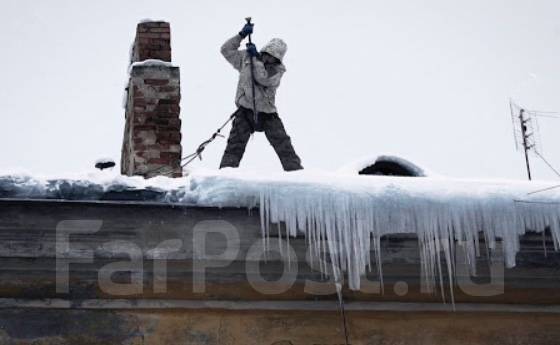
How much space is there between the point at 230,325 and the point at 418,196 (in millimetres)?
1278

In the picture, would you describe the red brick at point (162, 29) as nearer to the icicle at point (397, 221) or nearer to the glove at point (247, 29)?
the glove at point (247, 29)

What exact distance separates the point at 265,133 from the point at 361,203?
98.7 inches

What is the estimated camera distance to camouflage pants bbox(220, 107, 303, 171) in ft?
23.9

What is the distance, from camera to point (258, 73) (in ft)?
24.3

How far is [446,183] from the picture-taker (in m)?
5.26

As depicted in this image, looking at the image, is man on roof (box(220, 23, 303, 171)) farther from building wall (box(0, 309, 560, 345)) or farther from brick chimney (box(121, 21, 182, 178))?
building wall (box(0, 309, 560, 345))

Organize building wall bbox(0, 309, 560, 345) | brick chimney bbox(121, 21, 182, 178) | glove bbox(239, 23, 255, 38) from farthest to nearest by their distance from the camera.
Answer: glove bbox(239, 23, 255, 38), brick chimney bbox(121, 21, 182, 178), building wall bbox(0, 309, 560, 345)

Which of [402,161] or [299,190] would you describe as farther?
[402,161]


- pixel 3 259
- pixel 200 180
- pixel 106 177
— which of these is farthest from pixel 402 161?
pixel 3 259

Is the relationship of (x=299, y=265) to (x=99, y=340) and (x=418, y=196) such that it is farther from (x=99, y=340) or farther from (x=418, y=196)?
(x=99, y=340)

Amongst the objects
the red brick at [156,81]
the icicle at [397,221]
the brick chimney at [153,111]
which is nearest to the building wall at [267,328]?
the icicle at [397,221]

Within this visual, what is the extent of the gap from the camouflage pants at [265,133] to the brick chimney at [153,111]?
1056mm

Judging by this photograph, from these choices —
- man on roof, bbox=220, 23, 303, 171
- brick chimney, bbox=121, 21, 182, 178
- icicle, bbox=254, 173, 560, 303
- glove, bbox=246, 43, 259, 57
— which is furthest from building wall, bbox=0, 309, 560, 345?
glove, bbox=246, 43, 259, 57

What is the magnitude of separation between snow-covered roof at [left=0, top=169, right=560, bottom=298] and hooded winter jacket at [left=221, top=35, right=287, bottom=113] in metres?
2.22
